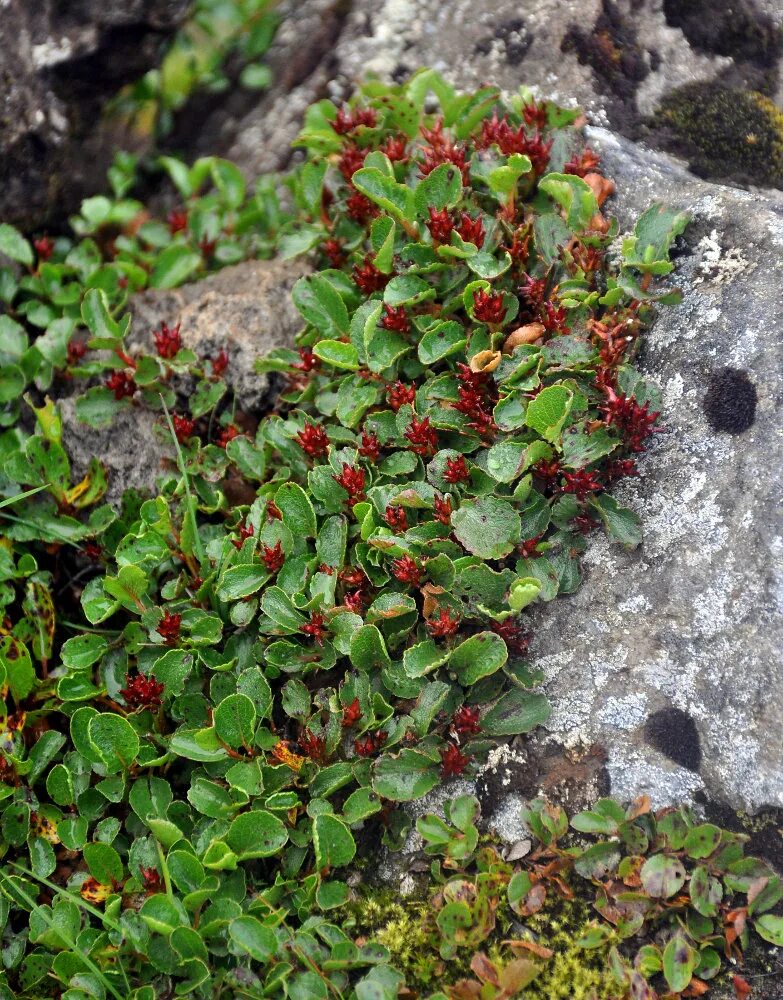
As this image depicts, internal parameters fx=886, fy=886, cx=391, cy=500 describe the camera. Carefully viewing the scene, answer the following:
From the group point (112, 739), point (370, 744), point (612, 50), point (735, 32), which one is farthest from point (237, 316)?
point (735, 32)

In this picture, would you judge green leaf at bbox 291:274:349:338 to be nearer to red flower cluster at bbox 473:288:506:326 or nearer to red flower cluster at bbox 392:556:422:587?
red flower cluster at bbox 473:288:506:326

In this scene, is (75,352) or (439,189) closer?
(439,189)

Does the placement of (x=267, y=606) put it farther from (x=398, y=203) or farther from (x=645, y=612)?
(x=398, y=203)

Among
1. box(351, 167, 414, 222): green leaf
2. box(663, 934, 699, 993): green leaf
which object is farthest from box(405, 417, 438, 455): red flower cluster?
box(663, 934, 699, 993): green leaf

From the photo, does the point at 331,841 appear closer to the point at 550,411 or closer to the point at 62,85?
the point at 550,411

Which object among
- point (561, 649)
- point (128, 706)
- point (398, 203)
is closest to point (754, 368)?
point (561, 649)

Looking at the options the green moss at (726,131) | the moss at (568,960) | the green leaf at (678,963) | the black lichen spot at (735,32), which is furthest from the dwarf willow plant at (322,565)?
the black lichen spot at (735,32)

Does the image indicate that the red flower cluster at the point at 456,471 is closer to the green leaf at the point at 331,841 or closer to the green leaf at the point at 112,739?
the green leaf at the point at 331,841
